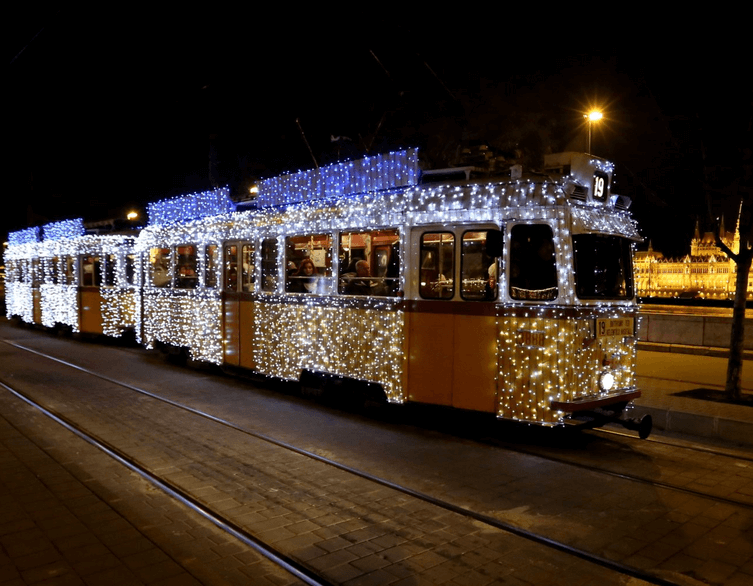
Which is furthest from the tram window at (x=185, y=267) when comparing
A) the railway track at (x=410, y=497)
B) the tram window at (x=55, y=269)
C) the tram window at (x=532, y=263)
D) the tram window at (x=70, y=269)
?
the tram window at (x=55, y=269)

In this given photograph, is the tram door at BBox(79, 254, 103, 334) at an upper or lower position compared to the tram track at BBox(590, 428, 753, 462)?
upper

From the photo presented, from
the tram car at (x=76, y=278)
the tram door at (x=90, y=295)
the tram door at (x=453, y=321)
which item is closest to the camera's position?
the tram door at (x=453, y=321)

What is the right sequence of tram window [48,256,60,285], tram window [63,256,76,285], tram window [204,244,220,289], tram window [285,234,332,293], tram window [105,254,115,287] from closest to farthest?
1. tram window [285,234,332,293]
2. tram window [204,244,220,289]
3. tram window [105,254,115,287]
4. tram window [63,256,76,285]
5. tram window [48,256,60,285]

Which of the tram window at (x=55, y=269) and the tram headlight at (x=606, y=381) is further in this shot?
the tram window at (x=55, y=269)

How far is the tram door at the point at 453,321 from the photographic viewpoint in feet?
24.2

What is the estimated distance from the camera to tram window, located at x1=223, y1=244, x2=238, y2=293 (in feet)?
37.5

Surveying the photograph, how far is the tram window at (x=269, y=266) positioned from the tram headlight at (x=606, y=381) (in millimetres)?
5513

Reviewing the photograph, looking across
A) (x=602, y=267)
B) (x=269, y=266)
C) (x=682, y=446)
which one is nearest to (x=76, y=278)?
(x=269, y=266)

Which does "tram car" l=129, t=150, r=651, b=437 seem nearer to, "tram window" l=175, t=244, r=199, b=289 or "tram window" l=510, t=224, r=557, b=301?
"tram window" l=510, t=224, r=557, b=301

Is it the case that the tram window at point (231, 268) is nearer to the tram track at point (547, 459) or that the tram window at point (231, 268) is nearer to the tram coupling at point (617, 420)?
the tram track at point (547, 459)

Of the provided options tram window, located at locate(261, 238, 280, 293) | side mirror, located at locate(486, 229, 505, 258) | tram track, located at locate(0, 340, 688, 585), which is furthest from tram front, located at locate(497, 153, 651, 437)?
tram window, located at locate(261, 238, 280, 293)

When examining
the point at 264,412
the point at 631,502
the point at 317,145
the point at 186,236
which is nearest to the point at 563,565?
the point at 631,502

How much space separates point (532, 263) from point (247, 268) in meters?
5.80

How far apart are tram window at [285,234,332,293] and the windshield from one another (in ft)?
12.4
